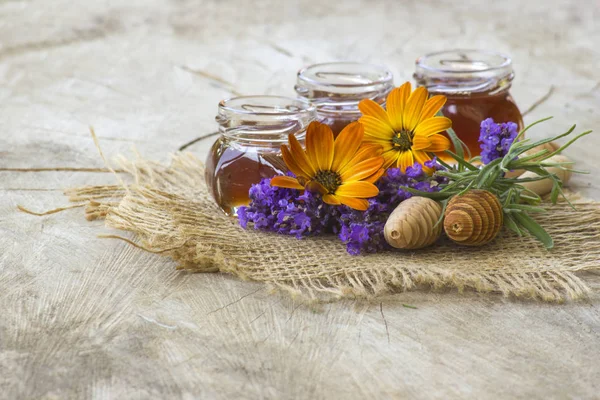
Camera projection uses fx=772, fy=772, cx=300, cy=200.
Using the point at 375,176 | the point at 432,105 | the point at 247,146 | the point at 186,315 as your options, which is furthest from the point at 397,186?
the point at 186,315

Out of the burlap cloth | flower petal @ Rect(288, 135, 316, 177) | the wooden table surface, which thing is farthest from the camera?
flower petal @ Rect(288, 135, 316, 177)

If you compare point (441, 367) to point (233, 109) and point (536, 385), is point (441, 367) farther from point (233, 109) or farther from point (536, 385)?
point (233, 109)

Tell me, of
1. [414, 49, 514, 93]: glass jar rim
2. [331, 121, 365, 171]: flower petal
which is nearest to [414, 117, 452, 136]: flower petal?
[331, 121, 365, 171]: flower petal

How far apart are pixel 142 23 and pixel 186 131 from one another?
111cm

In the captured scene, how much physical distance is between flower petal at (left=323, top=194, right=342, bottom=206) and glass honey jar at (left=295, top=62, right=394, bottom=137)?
20 cm

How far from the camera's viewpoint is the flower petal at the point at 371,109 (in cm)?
122

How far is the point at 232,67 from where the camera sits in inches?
93.0

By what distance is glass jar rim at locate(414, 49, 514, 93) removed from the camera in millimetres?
1396

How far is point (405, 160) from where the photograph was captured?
48.4 inches

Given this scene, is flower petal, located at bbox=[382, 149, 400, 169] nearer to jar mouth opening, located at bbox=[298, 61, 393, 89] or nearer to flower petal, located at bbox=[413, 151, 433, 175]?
flower petal, located at bbox=[413, 151, 433, 175]

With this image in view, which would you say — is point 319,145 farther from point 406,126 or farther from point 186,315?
point 186,315

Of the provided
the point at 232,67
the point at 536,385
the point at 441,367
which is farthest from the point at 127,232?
the point at 232,67

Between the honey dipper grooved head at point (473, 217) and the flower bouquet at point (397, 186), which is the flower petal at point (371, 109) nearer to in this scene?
the flower bouquet at point (397, 186)

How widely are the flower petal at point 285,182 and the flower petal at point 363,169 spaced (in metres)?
0.08
